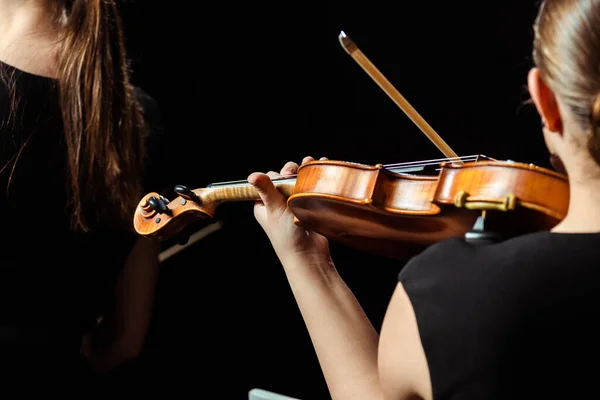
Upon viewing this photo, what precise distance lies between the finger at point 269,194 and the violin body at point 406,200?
0.7 inches

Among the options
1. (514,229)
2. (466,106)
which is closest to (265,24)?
(466,106)

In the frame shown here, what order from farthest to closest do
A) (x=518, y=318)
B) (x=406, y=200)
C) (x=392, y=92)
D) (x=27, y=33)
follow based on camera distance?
(x=27, y=33) → (x=392, y=92) → (x=406, y=200) → (x=518, y=318)

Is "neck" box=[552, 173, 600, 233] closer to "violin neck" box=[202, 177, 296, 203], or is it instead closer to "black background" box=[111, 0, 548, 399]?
"violin neck" box=[202, 177, 296, 203]

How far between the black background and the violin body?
83 cm

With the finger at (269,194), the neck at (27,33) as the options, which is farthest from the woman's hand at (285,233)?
the neck at (27,33)

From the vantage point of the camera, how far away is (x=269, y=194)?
1127 millimetres

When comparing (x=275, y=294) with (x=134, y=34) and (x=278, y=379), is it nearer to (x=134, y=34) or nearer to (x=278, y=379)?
(x=278, y=379)

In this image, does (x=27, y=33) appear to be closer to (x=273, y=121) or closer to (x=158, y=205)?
(x=158, y=205)

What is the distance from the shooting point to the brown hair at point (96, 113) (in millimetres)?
1224

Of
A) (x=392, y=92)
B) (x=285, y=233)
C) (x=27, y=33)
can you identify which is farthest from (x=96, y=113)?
(x=392, y=92)

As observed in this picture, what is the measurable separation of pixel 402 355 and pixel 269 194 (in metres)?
0.44

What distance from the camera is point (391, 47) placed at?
1.91 meters

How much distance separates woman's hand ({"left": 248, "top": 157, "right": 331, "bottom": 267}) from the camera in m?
1.09

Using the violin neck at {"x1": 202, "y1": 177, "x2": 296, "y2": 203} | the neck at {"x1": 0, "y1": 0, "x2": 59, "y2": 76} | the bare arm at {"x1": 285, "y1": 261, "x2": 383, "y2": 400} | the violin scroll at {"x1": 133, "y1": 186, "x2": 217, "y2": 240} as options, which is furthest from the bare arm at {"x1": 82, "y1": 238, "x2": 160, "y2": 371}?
the bare arm at {"x1": 285, "y1": 261, "x2": 383, "y2": 400}
